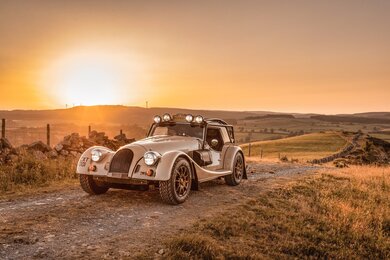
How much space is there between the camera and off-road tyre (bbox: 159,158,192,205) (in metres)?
8.66

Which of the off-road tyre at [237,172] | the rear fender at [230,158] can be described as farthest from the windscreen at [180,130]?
the off-road tyre at [237,172]

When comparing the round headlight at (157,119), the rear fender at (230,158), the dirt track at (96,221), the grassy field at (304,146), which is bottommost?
the grassy field at (304,146)

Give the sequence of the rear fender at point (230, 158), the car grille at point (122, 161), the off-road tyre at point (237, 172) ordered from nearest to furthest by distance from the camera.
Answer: the car grille at point (122, 161), the rear fender at point (230, 158), the off-road tyre at point (237, 172)

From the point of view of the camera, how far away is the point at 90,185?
9.77 m

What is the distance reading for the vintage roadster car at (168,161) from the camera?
8.66m

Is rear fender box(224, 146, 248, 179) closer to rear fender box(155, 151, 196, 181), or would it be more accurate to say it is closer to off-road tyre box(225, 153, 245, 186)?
off-road tyre box(225, 153, 245, 186)

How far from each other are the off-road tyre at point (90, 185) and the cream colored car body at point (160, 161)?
313 millimetres

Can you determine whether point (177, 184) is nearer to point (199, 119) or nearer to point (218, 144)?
point (199, 119)

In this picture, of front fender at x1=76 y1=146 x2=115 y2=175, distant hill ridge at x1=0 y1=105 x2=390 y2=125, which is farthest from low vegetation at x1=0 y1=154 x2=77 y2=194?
distant hill ridge at x1=0 y1=105 x2=390 y2=125

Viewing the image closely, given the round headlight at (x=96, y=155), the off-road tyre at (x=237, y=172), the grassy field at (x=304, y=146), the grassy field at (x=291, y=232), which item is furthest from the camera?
the grassy field at (x=304, y=146)

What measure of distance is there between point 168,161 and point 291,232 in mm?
3075

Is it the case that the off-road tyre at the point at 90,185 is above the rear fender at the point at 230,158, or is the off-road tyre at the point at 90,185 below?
below

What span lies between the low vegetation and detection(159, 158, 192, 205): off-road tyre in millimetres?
5062

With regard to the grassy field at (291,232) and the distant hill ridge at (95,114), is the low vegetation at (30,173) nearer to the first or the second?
the grassy field at (291,232)
